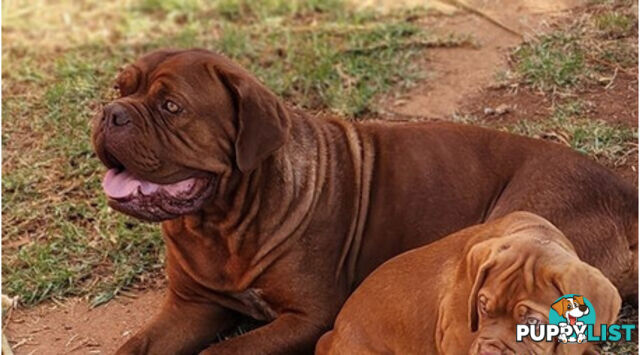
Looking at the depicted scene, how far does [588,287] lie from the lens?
313 centimetres

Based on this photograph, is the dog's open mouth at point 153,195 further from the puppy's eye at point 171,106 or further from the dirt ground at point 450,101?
the dirt ground at point 450,101

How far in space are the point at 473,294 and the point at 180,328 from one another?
168cm

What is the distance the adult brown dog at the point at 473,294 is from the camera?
320 cm

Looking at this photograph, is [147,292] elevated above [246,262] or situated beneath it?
situated beneath

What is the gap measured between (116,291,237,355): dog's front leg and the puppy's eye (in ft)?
3.07

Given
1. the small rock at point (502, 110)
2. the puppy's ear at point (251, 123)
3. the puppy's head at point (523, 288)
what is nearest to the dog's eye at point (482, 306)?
the puppy's head at point (523, 288)

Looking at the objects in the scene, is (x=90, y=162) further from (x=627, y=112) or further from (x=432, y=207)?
(x=627, y=112)

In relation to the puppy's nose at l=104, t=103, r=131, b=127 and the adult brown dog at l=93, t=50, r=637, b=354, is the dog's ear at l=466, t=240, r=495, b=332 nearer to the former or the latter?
the adult brown dog at l=93, t=50, r=637, b=354

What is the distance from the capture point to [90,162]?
6.26 meters

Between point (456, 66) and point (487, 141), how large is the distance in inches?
86.6

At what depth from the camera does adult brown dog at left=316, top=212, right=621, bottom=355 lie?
320 cm

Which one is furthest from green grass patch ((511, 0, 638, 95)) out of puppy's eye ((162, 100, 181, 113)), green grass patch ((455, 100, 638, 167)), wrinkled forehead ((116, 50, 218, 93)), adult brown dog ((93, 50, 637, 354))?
puppy's eye ((162, 100, 181, 113))

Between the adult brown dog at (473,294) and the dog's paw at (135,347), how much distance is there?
0.79 meters

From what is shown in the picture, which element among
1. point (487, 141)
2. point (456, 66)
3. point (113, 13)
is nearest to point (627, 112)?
point (456, 66)
